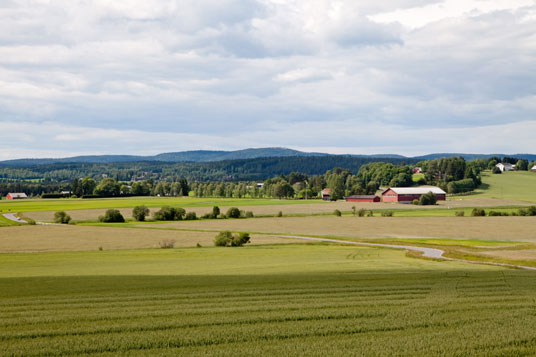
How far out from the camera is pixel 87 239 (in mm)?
68562

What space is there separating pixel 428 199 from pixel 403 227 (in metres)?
68.7

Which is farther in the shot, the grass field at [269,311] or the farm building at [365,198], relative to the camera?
the farm building at [365,198]

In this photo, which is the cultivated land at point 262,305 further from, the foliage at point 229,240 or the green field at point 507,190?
the green field at point 507,190

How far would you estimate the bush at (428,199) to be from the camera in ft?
493

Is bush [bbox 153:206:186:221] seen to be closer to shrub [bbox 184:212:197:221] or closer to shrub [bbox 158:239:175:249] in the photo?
shrub [bbox 184:212:197:221]

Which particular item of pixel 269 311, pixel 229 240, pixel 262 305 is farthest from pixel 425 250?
pixel 269 311

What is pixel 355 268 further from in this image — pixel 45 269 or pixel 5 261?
pixel 5 261

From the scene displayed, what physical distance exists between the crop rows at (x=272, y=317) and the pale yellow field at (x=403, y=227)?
153 feet

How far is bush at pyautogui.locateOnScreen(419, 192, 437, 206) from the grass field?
117252 millimetres

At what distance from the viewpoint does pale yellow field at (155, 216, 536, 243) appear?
74.6m

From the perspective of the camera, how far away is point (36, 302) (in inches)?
916

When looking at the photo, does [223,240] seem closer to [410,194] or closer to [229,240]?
[229,240]

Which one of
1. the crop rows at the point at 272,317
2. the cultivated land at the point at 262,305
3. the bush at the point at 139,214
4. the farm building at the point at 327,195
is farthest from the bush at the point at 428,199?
the crop rows at the point at 272,317

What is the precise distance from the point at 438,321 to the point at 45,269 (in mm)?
29882
